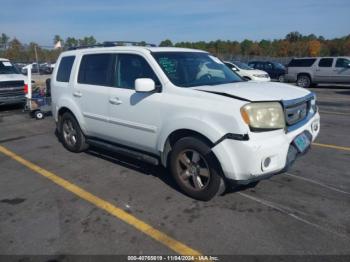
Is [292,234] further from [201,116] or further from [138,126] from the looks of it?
A: [138,126]

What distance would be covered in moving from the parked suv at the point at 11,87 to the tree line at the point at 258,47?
202 ft

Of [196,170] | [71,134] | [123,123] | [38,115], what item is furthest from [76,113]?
[38,115]

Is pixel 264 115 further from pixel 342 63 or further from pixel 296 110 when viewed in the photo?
pixel 342 63

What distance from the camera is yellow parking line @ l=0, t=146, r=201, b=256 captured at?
3246 mm

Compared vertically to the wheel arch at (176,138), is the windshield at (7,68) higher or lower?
higher

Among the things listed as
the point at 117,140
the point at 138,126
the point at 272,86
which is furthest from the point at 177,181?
the point at 272,86

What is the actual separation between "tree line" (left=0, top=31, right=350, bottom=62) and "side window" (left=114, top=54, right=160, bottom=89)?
69.3 metres

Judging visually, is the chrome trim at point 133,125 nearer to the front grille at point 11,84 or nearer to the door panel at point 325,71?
the front grille at point 11,84

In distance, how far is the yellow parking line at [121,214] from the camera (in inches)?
128

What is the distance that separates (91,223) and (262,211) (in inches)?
75.4

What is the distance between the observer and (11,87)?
38.8 ft

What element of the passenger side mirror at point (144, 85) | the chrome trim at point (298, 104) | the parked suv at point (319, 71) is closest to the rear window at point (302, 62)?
the parked suv at point (319, 71)

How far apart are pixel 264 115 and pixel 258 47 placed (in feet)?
327

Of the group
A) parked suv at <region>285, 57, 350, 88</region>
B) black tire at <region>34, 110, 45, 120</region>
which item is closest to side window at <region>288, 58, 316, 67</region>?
parked suv at <region>285, 57, 350, 88</region>
